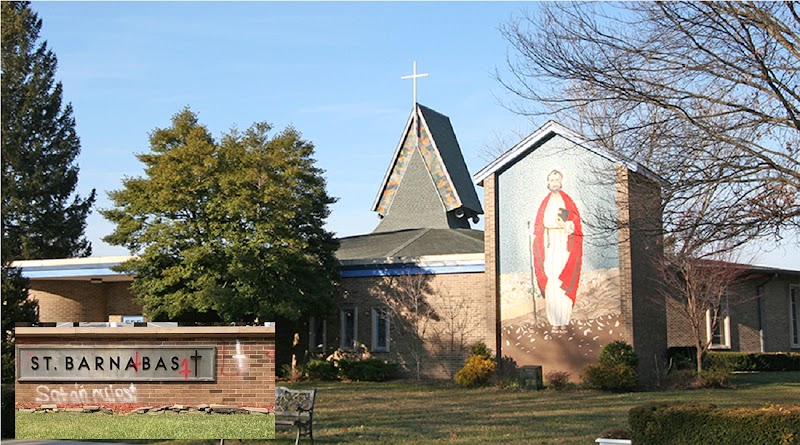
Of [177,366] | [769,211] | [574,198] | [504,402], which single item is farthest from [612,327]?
[177,366]

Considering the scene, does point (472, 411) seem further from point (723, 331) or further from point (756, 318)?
point (756, 318)

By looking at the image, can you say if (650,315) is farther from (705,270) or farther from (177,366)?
(177,366)

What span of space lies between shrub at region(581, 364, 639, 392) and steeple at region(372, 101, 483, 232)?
1425 centimetres

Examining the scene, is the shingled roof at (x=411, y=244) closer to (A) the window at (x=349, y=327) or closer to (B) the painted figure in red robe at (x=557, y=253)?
(A) the window at (x=349, y=327)

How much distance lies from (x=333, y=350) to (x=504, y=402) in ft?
36.5

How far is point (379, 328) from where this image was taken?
3325 cm

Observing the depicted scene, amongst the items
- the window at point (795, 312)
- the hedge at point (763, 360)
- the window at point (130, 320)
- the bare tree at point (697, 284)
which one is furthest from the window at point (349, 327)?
the window at point (795, 312)

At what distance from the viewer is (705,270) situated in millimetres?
30141

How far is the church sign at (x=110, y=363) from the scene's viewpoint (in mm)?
10422

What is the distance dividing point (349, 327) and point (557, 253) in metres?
8.77

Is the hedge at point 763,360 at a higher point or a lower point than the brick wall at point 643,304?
lower

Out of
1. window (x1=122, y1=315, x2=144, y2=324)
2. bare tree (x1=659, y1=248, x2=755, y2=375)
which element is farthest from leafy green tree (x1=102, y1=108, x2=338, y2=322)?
bare tree (x1=659, y1=248, x2=755, y2=375)

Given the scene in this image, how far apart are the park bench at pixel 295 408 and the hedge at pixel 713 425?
16.4 feet

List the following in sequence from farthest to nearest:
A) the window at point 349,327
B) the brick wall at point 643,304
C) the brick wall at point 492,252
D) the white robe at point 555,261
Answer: the window at point 349,327 < the brick wall at point 492,252 < the white robe at point 555,261 < the brick wall at point 643,304
